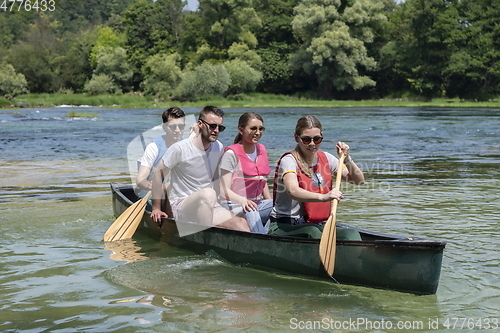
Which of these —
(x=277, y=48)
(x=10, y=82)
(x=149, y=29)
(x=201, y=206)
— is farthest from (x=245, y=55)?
→ (x=201, y=206)

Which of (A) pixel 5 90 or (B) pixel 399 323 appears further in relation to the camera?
(A) pixel 5 90

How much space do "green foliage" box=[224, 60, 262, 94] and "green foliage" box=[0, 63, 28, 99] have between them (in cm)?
1943

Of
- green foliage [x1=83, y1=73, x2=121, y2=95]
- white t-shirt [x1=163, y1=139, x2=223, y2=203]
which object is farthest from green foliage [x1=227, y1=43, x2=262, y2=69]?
white t-shirt [x1=163, y1=139, x2=223, y2=203]

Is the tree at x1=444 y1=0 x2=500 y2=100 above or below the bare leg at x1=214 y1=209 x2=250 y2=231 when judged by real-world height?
above

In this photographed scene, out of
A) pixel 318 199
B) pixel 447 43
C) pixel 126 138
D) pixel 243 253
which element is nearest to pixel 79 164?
pixel 126 138

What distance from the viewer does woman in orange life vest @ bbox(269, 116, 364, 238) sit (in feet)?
16.0

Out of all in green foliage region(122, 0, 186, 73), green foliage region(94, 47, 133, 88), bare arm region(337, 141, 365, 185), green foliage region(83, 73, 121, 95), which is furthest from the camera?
green foliage region(122, 0, 186, 73)

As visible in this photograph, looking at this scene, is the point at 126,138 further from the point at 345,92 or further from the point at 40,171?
the point at 345,92

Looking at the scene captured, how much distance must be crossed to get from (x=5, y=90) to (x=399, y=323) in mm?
57688

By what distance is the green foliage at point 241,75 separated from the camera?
4994 centimetres

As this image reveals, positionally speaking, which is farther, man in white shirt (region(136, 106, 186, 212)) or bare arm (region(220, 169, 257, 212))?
man in white shirt (region(136, 106, 186, 212))

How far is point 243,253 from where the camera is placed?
5602 mm

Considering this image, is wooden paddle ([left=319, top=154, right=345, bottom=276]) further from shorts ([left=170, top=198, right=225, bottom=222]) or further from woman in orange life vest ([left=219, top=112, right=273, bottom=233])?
shorts ([left=170, top=198, right=225, bottom=222])

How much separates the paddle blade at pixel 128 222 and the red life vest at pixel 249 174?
5.01ft
